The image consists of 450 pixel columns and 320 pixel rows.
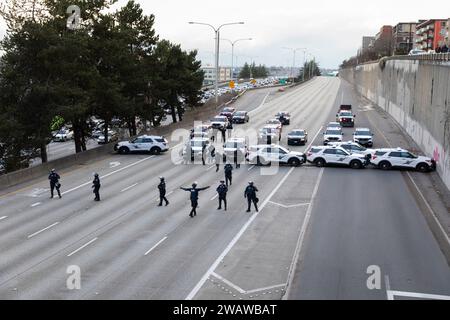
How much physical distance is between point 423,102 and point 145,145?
21071mm

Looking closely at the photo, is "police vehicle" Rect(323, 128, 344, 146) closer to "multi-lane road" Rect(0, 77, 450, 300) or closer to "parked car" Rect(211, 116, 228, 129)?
"multi-lane road" Rect(0, 77, 450, 300)

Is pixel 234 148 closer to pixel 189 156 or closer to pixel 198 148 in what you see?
pixel 198 148

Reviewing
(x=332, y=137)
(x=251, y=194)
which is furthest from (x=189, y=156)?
(x=251, y=194)

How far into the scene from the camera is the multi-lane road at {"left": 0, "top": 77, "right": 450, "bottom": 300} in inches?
630

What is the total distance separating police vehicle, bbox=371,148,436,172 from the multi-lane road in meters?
1.47

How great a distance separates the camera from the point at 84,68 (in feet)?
144

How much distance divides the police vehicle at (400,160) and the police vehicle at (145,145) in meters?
16.0

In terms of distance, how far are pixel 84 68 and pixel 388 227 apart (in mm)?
28995

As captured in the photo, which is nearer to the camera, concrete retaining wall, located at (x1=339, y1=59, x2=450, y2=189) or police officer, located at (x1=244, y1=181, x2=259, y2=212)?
police officer, located at (x1=244, y1=181, x2=259, y2=212)

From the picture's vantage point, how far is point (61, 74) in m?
40.5

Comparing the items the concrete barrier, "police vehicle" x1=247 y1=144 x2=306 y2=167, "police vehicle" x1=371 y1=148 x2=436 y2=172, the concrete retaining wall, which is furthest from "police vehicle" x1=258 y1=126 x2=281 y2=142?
the concrete barrier

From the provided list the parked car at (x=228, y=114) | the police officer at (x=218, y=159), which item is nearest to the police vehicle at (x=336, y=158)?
the police officer at (x=218, y=159)

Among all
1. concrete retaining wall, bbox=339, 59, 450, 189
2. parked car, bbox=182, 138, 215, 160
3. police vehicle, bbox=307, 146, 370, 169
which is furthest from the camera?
parked car, bbox=182, 138, 215, 160

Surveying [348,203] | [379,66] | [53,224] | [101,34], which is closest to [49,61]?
[101,34]
